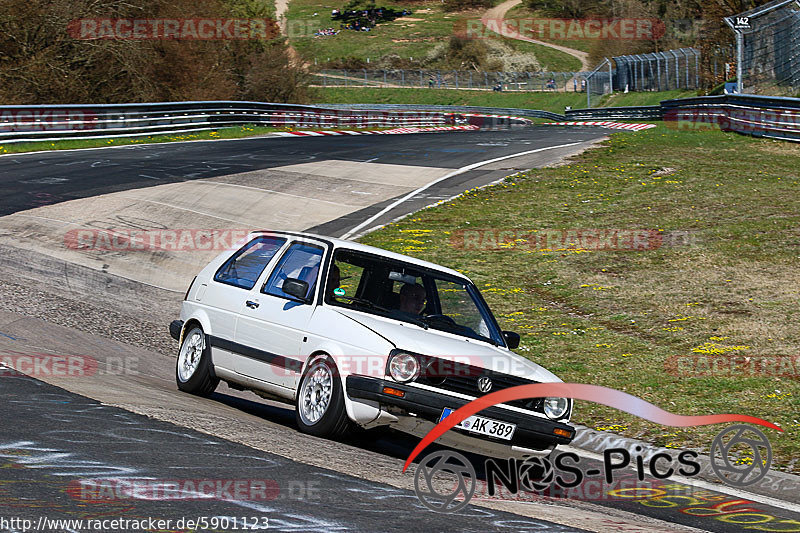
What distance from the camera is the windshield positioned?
827 cm

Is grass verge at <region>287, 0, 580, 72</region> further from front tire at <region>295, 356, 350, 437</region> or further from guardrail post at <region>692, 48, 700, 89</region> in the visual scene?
front tire at <region>295, 356, 350, 437</region>

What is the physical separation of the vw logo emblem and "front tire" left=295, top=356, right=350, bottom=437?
1048 mm

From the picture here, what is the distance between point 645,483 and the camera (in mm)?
7617

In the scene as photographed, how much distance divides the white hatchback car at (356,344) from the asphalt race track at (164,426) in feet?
1.18

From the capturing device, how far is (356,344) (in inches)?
297

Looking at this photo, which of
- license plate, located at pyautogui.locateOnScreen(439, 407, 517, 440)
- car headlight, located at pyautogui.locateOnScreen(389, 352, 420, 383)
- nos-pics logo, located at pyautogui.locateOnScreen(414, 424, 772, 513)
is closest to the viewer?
nos-pics logo, located at pyautogui.locateOnScreen(414, 424, 772, 513)

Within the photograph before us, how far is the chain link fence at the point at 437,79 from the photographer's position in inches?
3543

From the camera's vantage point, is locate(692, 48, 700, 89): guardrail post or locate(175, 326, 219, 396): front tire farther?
locate(692, 48, 700, 89): guardrail post

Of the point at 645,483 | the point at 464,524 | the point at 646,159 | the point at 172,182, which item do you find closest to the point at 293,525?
the point at 464,524

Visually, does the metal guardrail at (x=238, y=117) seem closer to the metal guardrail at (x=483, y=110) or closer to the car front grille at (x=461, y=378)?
the metal guardrail at (x=483, y=110)

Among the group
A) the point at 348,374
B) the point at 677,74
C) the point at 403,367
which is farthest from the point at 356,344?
the point at 677,74

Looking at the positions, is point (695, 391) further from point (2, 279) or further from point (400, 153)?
point (400, 153)

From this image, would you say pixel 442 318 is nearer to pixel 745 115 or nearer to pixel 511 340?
pixel 511 340

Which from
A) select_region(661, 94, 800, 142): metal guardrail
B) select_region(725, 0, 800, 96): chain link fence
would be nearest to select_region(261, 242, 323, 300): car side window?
select_region(661, 94, 800, 142): metal guardrail
